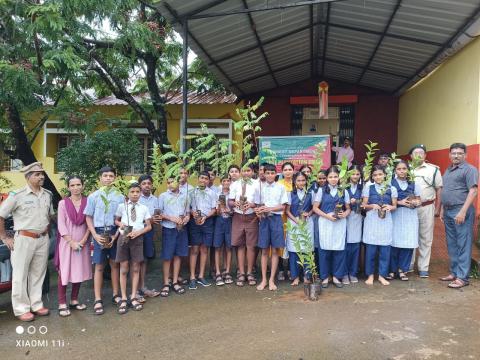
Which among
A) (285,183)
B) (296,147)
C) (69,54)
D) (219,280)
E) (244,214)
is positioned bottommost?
(219,280)

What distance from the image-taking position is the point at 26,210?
3889 millimetres

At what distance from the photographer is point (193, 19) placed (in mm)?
5871

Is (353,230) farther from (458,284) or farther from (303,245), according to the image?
(458,284)

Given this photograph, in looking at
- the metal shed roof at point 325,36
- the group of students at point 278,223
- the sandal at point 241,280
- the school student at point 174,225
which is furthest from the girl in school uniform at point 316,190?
the metal shed roof at point 325,36

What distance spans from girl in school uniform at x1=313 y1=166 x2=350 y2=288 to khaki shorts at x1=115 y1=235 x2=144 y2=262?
6.73 feet

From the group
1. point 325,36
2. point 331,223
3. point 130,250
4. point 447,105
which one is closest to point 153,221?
point 130,250

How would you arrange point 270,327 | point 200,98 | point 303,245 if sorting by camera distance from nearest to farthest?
1. point 270,327
2. point 303,245
3. point 200,98

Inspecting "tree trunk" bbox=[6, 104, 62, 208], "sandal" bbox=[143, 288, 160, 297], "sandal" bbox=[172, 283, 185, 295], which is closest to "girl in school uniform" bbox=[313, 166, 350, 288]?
"sandal" bbox=[172, 283, 185, 295]

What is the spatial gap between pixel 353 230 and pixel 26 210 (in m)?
3.63

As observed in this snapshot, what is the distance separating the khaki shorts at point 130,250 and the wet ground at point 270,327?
21.4 inches

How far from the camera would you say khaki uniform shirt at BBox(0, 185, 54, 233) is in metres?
3.82

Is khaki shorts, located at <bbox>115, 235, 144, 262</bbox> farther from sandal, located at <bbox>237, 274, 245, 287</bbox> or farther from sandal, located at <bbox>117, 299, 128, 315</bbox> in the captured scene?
sandal, located at <bbox>237, 274, 245, 287</bbox>

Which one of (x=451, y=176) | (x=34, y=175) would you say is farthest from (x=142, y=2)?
(x=451, y=176)

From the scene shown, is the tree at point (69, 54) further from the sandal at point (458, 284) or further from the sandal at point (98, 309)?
the sandal at point (458, 284)
